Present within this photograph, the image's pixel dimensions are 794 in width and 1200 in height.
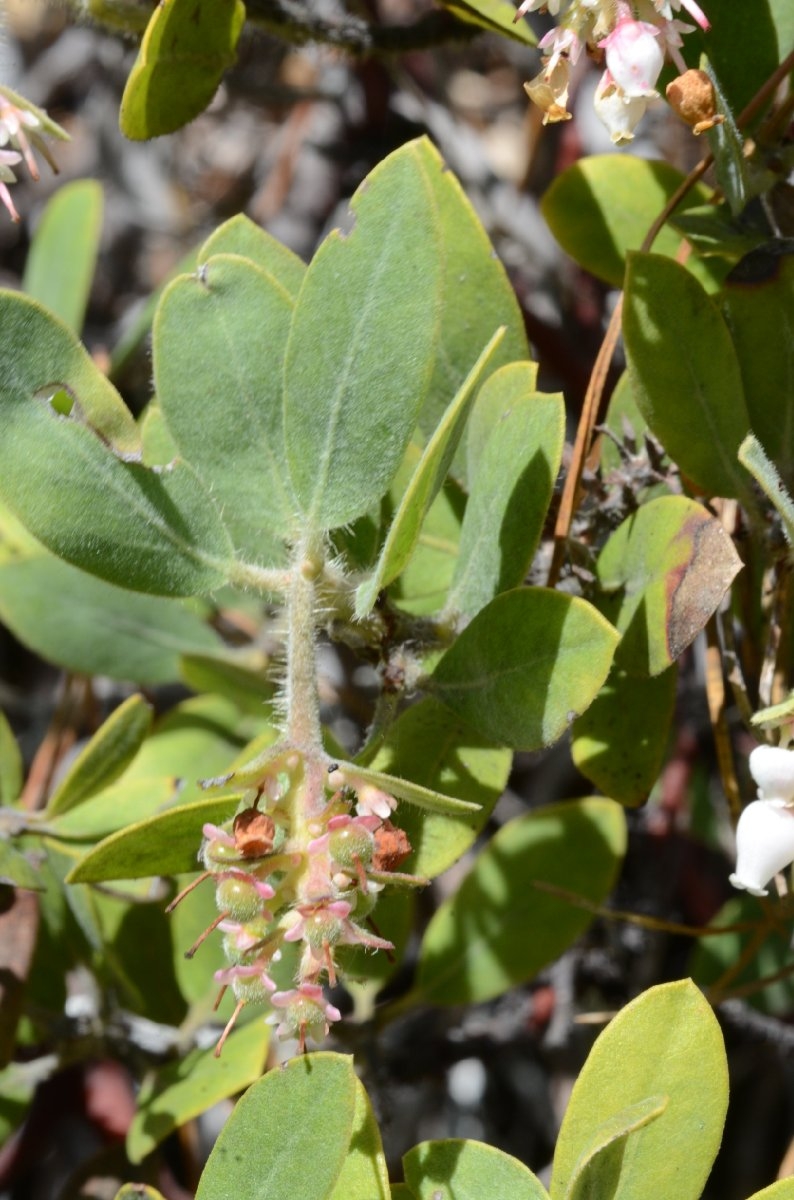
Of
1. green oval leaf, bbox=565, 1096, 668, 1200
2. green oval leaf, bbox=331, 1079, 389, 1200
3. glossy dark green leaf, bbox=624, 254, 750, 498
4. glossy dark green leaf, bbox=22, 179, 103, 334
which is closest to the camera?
green oval leaf, bbox=565, 1096, 668, 1200

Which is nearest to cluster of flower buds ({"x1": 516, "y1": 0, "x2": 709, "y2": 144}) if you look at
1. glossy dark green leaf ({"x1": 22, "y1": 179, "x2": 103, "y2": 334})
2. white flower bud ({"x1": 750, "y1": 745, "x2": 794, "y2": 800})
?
white flower bud ({"x1": 750, "y1": 745, "x2": 794, "y2": 800})

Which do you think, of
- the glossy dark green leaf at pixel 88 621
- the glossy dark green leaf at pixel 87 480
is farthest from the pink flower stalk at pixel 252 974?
the glossy dark green leaf at pixel 88 621

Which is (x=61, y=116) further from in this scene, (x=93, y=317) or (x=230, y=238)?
(x=230, y=238)

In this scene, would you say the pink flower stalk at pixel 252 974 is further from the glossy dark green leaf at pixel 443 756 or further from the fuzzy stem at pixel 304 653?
the glossy dark green leaf at pixel 443 756

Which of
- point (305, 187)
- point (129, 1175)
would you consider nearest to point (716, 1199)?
point (129, 1175)

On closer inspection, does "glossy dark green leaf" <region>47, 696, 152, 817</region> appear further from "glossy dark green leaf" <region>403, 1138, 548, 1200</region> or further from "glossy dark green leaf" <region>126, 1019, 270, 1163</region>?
"glossy dark green leaf" <region>403, 1138, 548, 1200</region>
